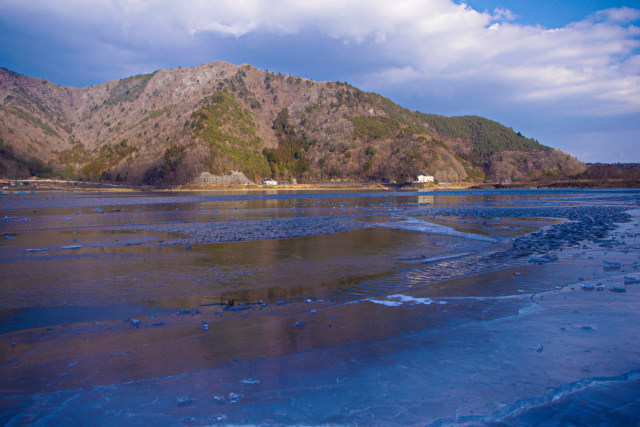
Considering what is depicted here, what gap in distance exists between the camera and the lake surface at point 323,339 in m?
4.25

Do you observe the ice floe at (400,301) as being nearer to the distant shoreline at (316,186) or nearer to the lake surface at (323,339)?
the lake surface at (323,339)

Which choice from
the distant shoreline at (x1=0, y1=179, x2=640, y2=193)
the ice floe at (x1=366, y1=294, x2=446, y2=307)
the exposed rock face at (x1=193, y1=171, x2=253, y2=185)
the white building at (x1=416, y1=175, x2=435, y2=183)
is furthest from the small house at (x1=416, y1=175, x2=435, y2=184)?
the ice floe at (x1=366, y1=294, x2=446, y2=307)

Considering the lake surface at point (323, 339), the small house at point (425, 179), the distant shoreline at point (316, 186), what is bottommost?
the lake surface at point (323, 339)

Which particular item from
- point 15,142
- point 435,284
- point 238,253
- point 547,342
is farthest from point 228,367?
point 15,142

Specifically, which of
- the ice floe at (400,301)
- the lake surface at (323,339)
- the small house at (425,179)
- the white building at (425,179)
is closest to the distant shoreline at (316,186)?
the small house at (425,179)

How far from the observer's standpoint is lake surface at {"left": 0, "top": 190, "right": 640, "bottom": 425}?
4246 mm

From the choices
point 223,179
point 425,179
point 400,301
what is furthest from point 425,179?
point 400,301

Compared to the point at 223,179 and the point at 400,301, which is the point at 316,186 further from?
the point at 400,301

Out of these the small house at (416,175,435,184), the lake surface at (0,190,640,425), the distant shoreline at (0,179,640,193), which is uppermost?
the small house at (416,175,435,184)

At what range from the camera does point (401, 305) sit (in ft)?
25.7

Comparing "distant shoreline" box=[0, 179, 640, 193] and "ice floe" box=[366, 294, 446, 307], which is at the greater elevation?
"distant shoreline" box=[0, 179, 640, 193]

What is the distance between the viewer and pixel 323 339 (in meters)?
6.09

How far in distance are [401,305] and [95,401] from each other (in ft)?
18.0

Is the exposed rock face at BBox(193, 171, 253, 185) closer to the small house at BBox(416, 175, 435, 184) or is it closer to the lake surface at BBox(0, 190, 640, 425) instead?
the small house at BBox(416, 175, 435, 184)
